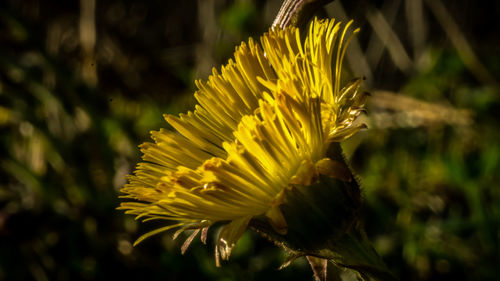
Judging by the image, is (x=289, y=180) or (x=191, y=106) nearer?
(x=289, y=180)

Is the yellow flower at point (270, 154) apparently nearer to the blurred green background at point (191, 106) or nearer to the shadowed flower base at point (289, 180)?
the shadowed flower base at point (289, 180)

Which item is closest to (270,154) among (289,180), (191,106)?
(289,180)

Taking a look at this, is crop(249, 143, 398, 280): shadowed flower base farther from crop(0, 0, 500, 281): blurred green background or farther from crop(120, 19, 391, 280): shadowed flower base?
crop(0, 0, 500, 281): blurred green background

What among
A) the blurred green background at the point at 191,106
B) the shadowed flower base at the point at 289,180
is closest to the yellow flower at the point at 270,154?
the shadowed flower base at the point at 289,180

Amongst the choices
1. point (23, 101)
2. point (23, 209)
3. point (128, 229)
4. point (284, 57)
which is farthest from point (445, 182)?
point (23, 101)

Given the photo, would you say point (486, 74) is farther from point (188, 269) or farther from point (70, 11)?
point (70, 11)

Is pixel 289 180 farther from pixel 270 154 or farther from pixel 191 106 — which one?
pixel 191 106
